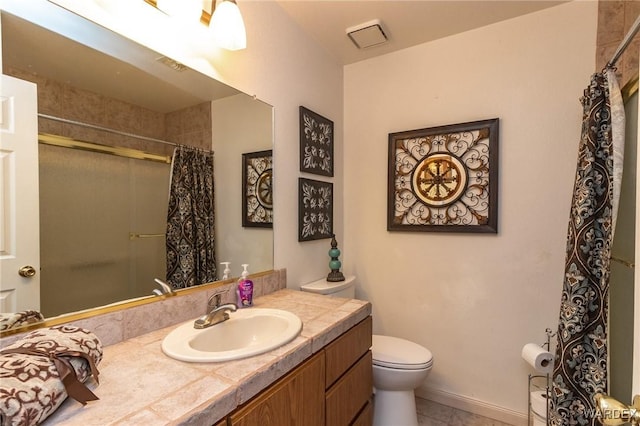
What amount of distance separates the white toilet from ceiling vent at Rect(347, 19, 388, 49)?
6.24 ft

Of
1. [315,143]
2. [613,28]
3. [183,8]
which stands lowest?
[315,143]

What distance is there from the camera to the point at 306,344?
3.22 feet

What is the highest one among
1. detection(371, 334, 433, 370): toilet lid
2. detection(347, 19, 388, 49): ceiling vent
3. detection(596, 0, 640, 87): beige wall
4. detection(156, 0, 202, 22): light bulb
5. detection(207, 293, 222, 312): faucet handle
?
detection(347, 19, 388, 49): ceiling vent

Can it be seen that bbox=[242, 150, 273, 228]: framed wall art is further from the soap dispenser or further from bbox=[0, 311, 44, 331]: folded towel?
bbox=[0, 311, 44, 331]: folded towel

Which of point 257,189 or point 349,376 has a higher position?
point 257,189

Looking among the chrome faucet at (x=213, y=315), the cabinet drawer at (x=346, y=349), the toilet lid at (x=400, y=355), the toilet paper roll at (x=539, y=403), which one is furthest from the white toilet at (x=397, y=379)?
the chrome faucet at (x=213, y=315)

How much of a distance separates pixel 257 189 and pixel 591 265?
1486 mm

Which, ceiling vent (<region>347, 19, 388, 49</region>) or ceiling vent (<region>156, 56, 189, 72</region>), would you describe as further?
ceiling vent (<region>347, 19, 388, 49</region>)

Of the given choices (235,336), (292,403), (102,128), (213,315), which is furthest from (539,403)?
(102,128)

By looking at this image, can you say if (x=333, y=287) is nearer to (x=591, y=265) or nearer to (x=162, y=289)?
(x=162, y=289)

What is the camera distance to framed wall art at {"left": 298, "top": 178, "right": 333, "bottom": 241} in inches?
72.9

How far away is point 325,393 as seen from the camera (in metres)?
1.09

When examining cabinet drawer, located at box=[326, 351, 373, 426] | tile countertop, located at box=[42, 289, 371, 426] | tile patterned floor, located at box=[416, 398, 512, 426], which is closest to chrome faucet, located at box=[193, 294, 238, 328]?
tile countertop, located at box=[42, 289, 371, 426]

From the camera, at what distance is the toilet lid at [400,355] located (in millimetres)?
1566
